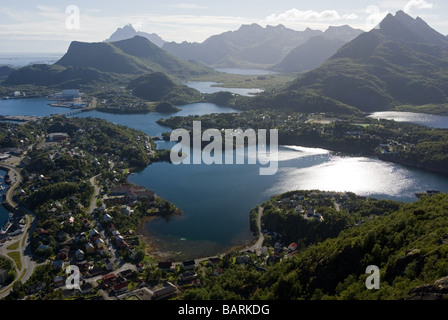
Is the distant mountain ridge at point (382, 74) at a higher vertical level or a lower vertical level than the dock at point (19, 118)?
higher

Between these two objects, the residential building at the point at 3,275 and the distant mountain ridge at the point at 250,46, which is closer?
the residential building at the point at 3,275

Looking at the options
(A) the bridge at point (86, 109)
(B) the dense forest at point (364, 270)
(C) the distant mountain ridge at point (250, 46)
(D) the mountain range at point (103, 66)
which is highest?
(C) the distant mountain ridge at point (250, 46)

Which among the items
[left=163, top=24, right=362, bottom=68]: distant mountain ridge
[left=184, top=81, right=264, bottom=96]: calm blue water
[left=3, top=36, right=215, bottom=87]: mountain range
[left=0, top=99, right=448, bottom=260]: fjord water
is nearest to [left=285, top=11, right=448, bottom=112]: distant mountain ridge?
[left=184, top=81, right=264, bottom=96]: calm blue water

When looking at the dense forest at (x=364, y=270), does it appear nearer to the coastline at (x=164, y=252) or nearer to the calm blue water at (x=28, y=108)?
the coastline at (x=164, y=252)

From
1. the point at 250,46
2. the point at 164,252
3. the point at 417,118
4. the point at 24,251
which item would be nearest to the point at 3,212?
the point at 24,251

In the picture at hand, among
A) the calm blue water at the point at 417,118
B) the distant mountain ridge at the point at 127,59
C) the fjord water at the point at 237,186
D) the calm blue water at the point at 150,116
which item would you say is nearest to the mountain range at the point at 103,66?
the distant mountain ridge at the point at 127,59
